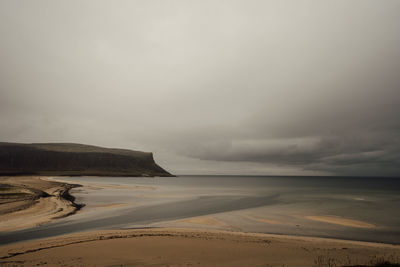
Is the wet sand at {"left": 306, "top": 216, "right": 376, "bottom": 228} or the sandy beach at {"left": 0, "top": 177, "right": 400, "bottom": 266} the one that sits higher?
the sandy beach at {"left": 0, "top": 177, "right": 400, "bottom": 266}

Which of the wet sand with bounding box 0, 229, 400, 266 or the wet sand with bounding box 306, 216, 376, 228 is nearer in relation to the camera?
the wet sand with bounding box 0, 229, 400, 266

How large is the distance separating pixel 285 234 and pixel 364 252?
6813 millimetres

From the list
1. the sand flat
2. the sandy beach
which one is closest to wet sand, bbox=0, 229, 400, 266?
the sandy beach

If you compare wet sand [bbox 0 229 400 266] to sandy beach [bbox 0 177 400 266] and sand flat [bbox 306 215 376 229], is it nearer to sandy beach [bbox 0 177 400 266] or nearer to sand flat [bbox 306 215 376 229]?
sandy beach [bbox 0 177 400 266]

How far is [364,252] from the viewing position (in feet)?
50.9

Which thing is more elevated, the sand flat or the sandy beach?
the sandy beach

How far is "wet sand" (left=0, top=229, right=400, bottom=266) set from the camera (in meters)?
12.6

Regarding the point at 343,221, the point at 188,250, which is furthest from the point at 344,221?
the point at 188,250

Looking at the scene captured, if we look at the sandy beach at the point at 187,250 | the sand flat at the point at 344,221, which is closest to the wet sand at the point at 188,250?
the sandy beach at the point at 187,250

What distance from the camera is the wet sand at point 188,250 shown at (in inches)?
498

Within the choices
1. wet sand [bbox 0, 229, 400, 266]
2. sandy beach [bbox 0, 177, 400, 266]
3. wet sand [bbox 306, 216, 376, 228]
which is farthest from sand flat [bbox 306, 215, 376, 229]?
wet sand [bbox 0, 229, 400, 266]

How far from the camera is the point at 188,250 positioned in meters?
14.8

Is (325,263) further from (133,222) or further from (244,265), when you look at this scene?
(133,222)

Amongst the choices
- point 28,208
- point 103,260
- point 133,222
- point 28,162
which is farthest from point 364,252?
point 28,162
